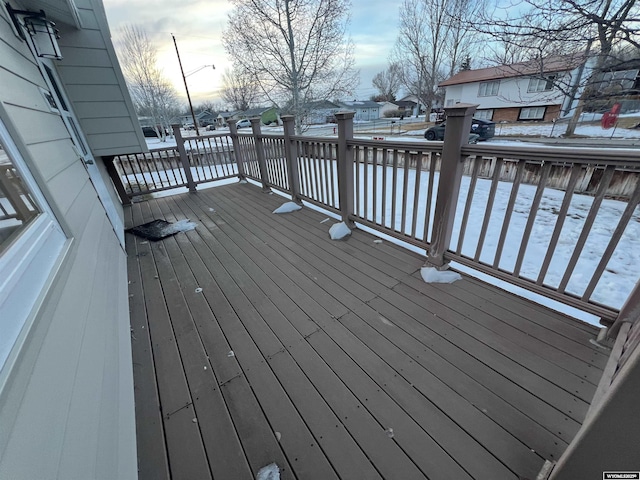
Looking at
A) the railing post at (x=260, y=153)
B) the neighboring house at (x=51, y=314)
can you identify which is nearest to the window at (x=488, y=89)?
the railing post at (x=260, y=153)

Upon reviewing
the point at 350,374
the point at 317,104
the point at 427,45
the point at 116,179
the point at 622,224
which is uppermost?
the point at 427,45

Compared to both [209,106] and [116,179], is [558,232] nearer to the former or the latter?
[116,179]

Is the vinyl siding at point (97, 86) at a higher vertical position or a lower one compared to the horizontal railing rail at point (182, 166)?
higher

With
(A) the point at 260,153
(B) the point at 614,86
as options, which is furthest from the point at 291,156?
(B) the point at 614,86

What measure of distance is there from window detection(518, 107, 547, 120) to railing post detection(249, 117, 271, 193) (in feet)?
74.0

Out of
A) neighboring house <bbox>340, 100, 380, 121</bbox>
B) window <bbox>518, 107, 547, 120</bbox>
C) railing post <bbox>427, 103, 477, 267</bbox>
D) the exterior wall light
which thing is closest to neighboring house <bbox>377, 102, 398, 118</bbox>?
neighboring house <bbox>340, 100, 380, 121</bbox>

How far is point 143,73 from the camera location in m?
18.8

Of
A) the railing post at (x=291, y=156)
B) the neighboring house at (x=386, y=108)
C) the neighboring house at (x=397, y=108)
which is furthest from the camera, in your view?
the neighboring house at (x=386, y=108)

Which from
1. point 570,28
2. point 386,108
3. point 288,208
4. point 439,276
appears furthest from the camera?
point 386,108

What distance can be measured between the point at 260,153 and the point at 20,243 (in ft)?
12.1

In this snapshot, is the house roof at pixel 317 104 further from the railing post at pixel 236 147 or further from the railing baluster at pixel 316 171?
the railing baluster at pixel 316 171

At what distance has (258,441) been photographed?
1168 mm

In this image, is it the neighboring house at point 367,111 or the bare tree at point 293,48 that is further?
the neighboring house at point 367,111

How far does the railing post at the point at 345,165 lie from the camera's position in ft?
8.27
